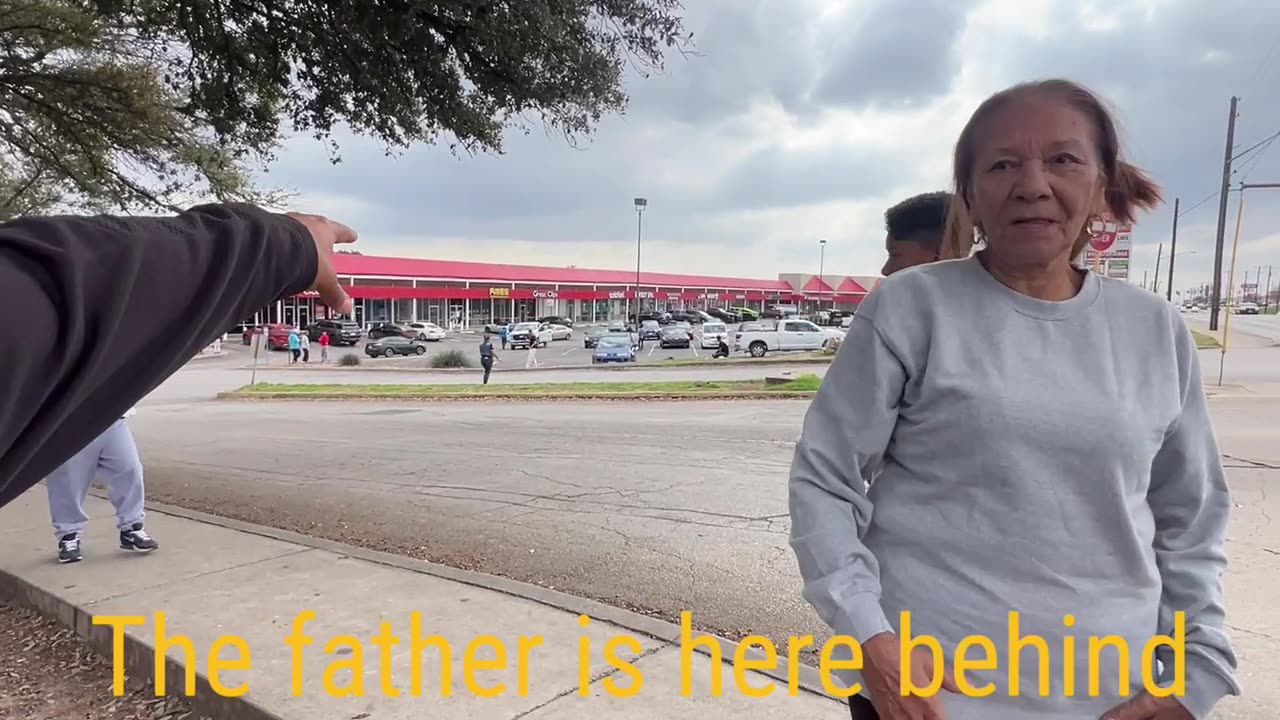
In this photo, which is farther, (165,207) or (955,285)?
(165,207)

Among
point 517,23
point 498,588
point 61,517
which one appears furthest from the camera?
point 517,23

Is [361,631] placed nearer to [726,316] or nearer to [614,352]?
[614,352]

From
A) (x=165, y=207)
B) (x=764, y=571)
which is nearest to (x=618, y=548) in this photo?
(x=764, y=571)

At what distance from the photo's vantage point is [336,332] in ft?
163

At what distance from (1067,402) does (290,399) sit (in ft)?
78.8

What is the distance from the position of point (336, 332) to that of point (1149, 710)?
5253 centimetres

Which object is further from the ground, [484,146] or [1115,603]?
[484,146]

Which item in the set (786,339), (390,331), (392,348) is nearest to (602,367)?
(786,339)

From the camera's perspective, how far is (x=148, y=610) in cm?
417

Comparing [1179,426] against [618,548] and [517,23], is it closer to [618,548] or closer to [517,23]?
[618,548]

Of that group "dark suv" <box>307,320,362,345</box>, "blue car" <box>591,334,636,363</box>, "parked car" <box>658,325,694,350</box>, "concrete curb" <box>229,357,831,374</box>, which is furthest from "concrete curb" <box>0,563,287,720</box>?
"dark suv" <box>307,320,362,345</box>

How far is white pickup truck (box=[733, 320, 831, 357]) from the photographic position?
35.8m

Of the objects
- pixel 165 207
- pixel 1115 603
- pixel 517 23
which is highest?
pixel 517 23

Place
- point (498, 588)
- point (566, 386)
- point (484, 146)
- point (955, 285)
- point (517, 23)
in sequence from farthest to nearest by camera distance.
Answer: point (566, 386)
point (484, 146)
point (517, 23)
point (498, 588)
point (955, 285)
